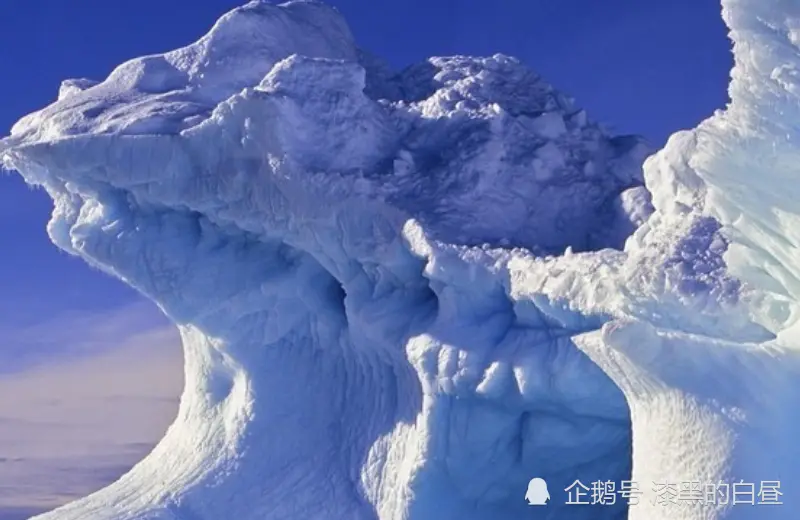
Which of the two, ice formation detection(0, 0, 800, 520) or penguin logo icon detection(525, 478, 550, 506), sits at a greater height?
ice formation detection(0, 0, 800, 520)

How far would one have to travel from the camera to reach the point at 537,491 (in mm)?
8641

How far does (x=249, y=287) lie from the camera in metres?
9.85

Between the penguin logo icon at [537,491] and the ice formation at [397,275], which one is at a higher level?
the ice formation at [397,275]

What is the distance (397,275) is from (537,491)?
192cm

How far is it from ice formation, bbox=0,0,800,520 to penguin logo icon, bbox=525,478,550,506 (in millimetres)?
80

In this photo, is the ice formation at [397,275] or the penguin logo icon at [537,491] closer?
the ice formation at [397,275]

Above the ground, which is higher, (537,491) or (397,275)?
(397,275)

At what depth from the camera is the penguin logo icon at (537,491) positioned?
8625 millimetres

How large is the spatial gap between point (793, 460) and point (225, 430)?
569 cm

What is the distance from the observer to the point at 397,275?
8.80m

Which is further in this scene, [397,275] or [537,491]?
[397,275]

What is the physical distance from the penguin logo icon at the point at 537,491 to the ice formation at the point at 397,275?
0.26 feet

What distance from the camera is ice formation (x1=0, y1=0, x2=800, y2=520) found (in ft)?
21.4

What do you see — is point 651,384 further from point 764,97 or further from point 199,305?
point 199,305
